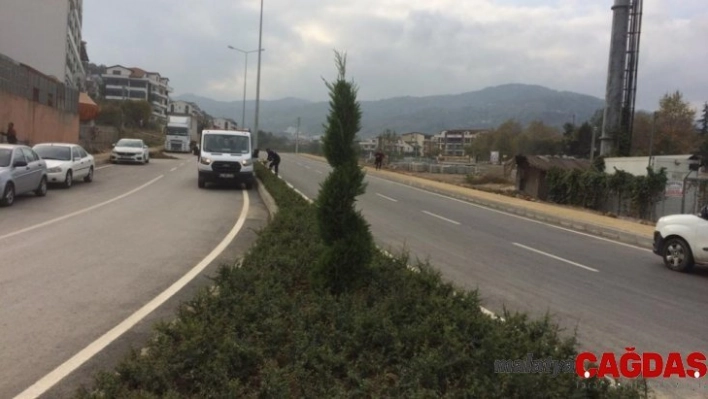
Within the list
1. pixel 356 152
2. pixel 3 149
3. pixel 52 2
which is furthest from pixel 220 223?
pixel 52 2

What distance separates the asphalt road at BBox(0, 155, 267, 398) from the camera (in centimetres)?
527

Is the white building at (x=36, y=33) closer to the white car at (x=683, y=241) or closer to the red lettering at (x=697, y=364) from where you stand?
the white car at (x=683, y=241)

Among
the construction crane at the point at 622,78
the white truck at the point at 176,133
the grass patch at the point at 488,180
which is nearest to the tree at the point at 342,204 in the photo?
the construction crane at the point at 622,78

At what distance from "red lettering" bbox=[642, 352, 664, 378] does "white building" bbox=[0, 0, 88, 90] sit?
4987 centimetres

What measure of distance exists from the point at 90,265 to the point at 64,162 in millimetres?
13598

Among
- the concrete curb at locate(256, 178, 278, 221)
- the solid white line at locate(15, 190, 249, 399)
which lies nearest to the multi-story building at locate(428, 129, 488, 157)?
the concrete curb at locate(256, 178, 278, 221)

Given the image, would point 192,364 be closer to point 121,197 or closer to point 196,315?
point 196,315

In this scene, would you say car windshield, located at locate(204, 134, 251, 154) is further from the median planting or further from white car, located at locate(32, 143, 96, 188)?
the median planting

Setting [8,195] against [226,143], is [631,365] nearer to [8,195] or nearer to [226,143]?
[8,195]

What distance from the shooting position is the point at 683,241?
36.2 feet

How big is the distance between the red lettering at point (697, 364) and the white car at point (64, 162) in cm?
1973

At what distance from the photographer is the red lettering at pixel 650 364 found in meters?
5.10

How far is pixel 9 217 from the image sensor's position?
44.3ft

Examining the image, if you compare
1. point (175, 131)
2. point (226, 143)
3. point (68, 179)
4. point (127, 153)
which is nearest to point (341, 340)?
point (68, 179)
